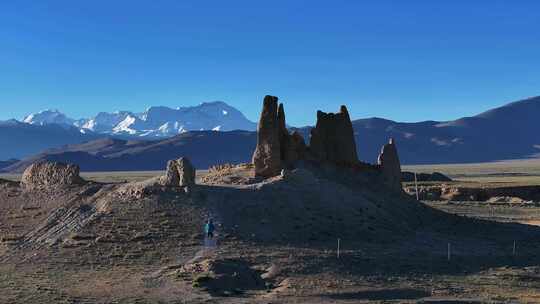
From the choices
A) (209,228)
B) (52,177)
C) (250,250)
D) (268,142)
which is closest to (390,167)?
(268,142)

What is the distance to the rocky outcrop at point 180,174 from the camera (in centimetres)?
3591

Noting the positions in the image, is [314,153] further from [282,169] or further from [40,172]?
[40,172]

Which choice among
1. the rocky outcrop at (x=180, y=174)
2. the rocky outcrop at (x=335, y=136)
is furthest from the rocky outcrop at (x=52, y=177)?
the rocky outcrop at (x=335, y=136)

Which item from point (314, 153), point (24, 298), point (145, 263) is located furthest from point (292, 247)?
point (314, 153)

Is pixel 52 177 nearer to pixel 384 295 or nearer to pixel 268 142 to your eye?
pixel 268 142

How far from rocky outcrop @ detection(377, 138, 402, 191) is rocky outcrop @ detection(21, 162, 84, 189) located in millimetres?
18650

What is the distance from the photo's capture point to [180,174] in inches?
1433

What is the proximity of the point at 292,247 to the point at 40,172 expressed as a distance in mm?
15082

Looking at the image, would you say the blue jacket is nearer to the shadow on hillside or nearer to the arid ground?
the arid ground

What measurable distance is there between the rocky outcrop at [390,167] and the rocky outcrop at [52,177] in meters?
18.6

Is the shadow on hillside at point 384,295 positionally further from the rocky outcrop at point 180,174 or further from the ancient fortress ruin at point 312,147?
the ancient fortress ruin at point 312,147

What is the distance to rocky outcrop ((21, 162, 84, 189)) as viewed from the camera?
38.1 metres

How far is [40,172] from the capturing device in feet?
126

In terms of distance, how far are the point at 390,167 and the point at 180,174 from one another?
15.6 metres
